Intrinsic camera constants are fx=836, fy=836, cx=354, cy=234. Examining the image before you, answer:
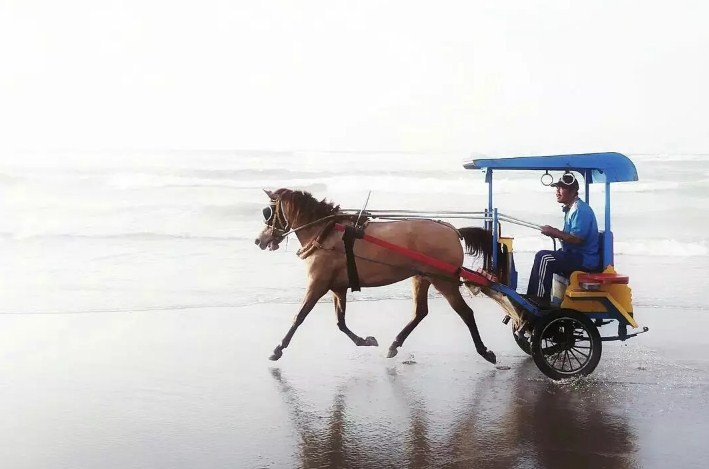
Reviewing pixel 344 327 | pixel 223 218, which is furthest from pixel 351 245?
pixel 223 218

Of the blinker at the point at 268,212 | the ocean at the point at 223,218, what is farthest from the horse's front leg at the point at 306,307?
the ocean at the point at 223,218

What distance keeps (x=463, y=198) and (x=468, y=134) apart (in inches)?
204

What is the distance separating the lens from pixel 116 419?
5867 millimetres

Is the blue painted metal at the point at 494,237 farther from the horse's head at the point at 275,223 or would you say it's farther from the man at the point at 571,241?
the horse's head at the point at 275,223

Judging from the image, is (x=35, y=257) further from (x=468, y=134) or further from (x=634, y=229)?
(x=468, y=134)

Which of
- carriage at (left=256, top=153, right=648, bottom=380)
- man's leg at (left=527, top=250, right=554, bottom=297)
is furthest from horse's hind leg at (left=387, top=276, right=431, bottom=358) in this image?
man's leg at (left=527, top=250, right=554, bottom=297)

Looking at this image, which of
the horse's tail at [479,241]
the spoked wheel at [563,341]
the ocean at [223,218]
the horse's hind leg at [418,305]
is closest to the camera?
the spoked wheel at [563,341]

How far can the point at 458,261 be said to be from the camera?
744 centimetres

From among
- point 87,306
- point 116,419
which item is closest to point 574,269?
point 116,419

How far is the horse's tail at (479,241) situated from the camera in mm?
7539

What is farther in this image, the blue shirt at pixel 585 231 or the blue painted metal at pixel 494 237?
the blue painted metal at pixel 494 237

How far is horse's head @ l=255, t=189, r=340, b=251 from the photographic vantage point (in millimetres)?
7520

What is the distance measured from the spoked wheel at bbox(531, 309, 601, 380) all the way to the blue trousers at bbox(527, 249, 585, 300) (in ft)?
1.19

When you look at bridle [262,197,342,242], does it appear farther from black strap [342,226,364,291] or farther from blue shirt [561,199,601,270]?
blue shirt [561,199,601,270]
